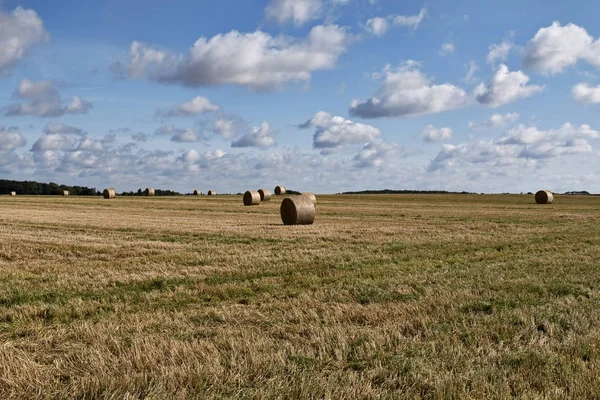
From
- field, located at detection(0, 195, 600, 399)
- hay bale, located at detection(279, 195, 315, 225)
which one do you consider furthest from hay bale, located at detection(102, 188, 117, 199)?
field, located at detection(0, 195, 600, 399)

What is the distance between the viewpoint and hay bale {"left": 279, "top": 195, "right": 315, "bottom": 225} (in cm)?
2697

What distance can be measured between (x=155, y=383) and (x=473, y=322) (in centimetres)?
419

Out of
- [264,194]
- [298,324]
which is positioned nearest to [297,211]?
[298,324]

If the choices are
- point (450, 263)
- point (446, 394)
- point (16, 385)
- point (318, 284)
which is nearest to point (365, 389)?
point (446, 394)

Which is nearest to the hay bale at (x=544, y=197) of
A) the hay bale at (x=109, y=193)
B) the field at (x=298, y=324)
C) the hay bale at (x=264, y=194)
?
the hay bale at (x=264, y=194)

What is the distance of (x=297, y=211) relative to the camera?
26875 mm

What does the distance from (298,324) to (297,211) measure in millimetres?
19997

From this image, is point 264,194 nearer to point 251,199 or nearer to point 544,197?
point 251,199

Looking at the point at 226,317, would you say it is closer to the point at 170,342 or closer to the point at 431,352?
the point at 170,342

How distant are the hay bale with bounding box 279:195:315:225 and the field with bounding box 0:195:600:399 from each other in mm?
12126

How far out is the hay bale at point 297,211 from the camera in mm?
26969

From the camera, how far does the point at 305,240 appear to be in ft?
59.8

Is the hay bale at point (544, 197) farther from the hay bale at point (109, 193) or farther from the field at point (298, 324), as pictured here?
the hay bale at point (109, 193)

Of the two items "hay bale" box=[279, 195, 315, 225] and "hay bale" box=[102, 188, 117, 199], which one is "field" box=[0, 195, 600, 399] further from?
"hay bale" box=[102, 188, 117, 199]
